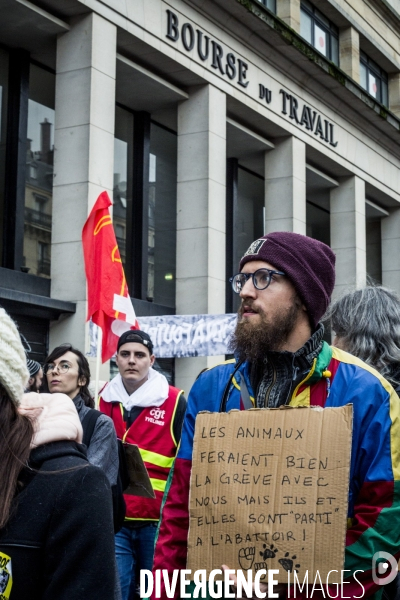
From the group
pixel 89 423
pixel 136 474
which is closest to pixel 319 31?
pixel 89 423

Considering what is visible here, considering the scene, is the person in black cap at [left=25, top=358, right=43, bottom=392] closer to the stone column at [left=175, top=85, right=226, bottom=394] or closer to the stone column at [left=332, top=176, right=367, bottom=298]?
the stone column at [left=175, top=85, right=226, bottom=394]

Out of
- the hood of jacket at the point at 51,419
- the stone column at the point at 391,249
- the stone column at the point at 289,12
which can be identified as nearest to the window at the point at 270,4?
the stone column at the point at 289,12

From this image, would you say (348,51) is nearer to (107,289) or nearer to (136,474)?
(107,289)

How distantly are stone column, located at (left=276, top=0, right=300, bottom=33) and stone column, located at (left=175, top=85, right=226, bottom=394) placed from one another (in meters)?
3.88

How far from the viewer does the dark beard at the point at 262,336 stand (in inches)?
126

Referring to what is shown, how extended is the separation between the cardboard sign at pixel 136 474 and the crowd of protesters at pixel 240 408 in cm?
10

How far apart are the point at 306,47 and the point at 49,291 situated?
928 centimetres

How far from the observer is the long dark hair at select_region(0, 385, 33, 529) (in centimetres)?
200

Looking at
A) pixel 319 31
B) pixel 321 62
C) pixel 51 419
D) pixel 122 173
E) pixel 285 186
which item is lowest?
pixel 51 419

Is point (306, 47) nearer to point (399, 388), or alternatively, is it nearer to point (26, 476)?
point (399, 388)

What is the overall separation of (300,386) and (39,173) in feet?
42.3

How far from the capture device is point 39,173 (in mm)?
15445

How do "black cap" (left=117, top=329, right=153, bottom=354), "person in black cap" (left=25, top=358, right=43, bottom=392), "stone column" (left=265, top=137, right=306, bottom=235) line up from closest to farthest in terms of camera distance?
"black cap" (left=117, top=329, right=153, bottom=354) → "person in black cap" (left=25, top=358, right=43, bottom=392) → "stone column" (left=265, top=137, right=306, bottom=235)

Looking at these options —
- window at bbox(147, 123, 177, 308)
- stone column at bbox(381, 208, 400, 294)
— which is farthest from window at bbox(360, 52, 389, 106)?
window at bbox(147, 123, 177, 308)
